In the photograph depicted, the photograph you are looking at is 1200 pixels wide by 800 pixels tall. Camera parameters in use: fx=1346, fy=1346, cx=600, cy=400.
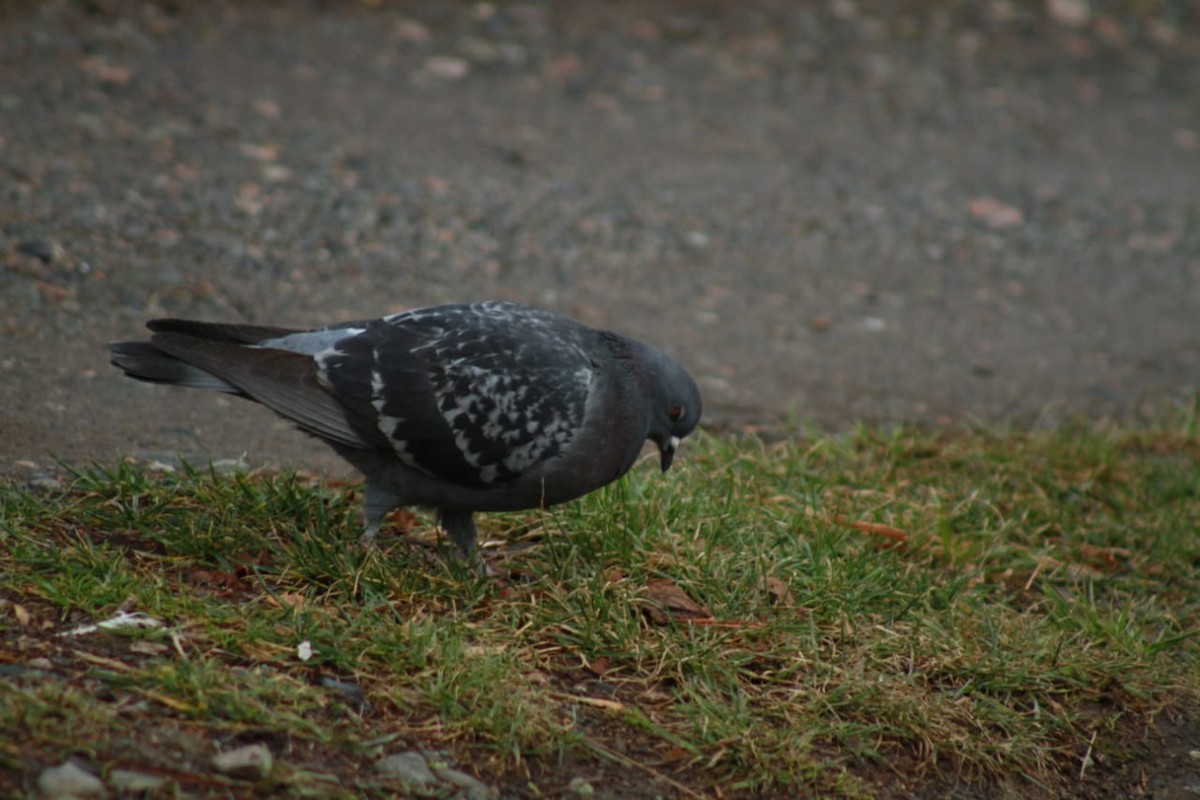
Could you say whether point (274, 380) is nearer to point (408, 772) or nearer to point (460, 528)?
point (460, 528)

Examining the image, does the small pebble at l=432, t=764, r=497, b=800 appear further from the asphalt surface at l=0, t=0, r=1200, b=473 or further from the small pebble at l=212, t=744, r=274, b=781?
the asphalt surface at l=0, t=0, r=1200, b=473

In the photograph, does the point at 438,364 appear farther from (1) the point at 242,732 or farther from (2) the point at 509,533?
(1) the point at 242,732

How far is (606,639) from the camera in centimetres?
400

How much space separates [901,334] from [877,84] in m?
3.78

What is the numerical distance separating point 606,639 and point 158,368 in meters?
1.61

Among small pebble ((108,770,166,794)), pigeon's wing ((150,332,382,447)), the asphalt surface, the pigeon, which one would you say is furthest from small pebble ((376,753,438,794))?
the asphalt surface

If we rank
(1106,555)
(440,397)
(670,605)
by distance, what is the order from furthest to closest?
(1106,555) → (670,605) → (440,397)

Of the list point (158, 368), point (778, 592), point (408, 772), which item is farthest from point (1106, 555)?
point (158, 368)

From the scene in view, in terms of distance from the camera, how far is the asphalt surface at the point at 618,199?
6.45 meters

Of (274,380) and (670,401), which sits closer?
(274,380)

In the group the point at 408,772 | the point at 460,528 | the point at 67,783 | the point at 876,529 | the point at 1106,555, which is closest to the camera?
the point at 67,783

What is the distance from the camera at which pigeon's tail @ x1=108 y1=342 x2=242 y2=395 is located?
4.14 m

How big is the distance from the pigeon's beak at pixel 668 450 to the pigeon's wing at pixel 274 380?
1013 mm

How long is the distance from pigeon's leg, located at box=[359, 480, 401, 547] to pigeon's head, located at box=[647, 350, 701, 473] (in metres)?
0.88
